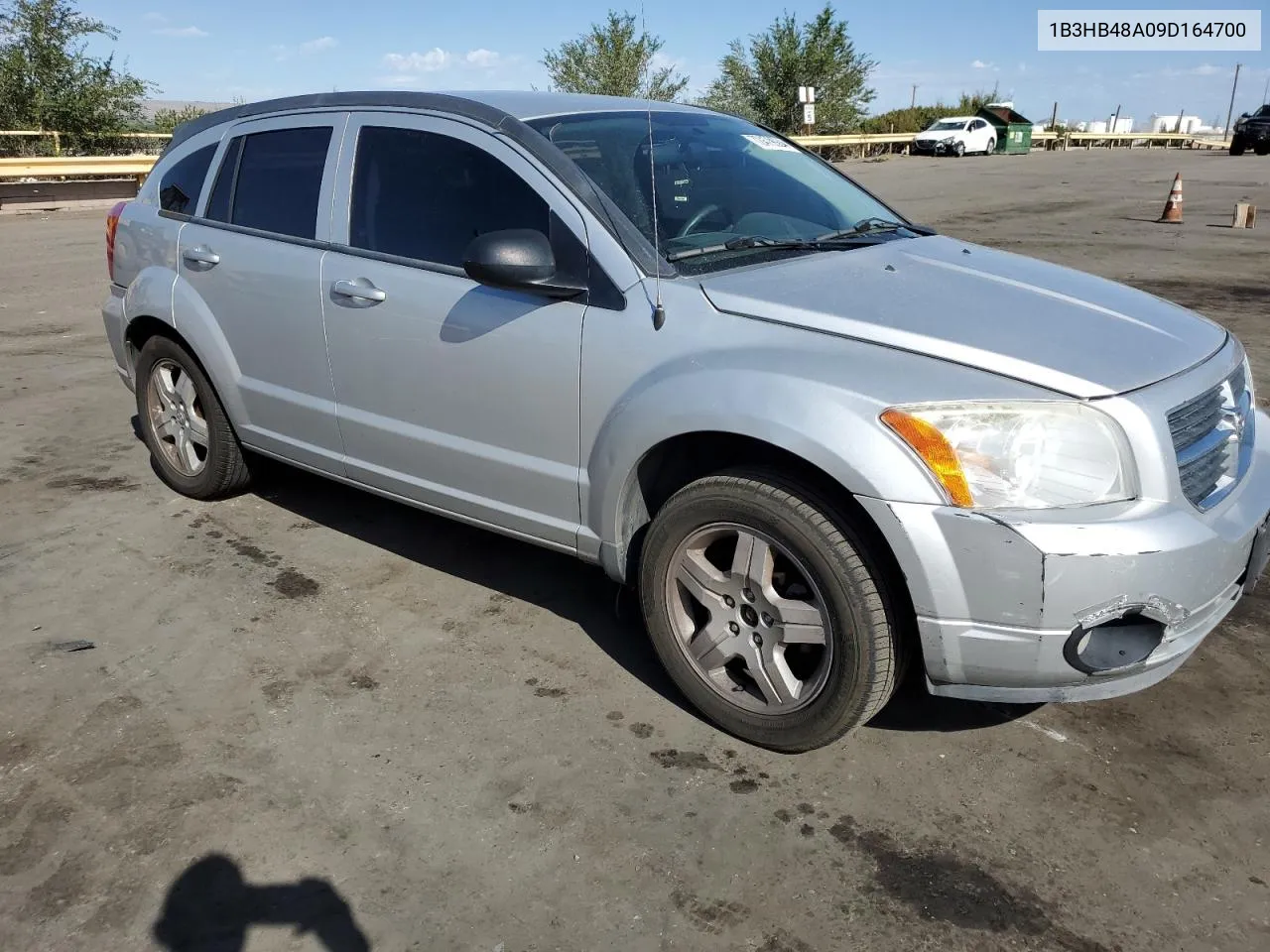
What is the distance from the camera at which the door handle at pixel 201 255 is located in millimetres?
4410

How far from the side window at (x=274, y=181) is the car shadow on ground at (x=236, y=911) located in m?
2.47

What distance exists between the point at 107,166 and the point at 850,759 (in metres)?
22.5

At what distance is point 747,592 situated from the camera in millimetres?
2961

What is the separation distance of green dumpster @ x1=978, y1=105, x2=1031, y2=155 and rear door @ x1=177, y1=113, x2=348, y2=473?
50220 millimetres

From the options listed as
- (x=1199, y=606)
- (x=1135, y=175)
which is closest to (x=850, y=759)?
(x=1199, y=606)

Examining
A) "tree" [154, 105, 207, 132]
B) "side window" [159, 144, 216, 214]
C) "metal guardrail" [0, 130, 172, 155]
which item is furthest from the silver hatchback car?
"tree" [154, 105, 207, 132]

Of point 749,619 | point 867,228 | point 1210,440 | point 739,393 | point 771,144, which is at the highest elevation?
point 771,144

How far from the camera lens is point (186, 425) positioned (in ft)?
16.0

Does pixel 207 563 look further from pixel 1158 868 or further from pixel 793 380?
pixel 1158 868

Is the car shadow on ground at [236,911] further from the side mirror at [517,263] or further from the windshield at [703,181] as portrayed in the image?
the windshield at [703,181]

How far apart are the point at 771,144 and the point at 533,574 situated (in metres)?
2.03

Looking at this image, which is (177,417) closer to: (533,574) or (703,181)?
(533,574)

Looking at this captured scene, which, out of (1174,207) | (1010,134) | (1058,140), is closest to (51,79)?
(1174,207)

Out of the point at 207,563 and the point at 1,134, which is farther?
the point at 1,134
